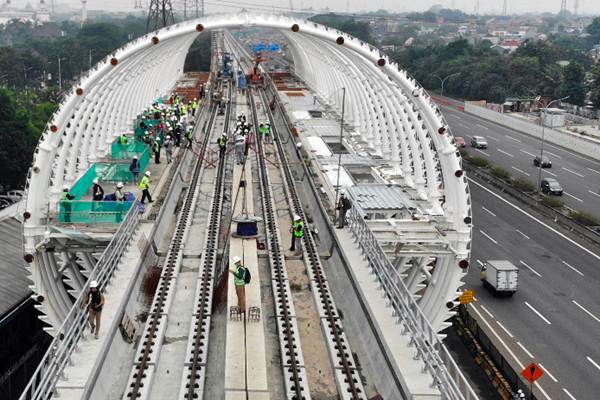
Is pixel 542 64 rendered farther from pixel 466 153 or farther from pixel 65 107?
pixel 65 107

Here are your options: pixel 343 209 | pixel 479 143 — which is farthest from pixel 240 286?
pixel 479 143

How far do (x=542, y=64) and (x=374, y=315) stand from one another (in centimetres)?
8626

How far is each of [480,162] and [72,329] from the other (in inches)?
1748

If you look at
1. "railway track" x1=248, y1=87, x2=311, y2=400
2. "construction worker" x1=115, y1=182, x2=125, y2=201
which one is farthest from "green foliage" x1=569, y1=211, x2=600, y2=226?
"construction worker" x1=115, y1=182, x2=125, y2=201

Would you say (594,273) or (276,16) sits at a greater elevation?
(276,16)

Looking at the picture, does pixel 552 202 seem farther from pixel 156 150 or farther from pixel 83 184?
pixel 83 184

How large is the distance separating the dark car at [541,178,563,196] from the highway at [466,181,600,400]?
425 cm

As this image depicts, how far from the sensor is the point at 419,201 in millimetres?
22109

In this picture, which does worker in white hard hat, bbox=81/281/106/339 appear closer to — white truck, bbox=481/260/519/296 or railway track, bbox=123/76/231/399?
railway track, bbox=123/76/231/399

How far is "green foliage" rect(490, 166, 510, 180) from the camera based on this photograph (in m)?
49.1

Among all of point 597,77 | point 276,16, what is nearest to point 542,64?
point 597,77

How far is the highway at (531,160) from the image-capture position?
46.2 m

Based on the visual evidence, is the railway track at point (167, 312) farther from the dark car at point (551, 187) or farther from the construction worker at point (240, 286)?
the dark car at point (551, 187)

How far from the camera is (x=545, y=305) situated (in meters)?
29.1
